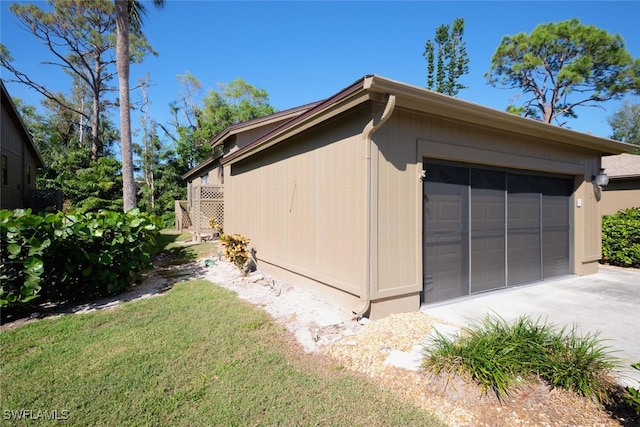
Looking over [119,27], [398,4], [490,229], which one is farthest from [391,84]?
[119,27]

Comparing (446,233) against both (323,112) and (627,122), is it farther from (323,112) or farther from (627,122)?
(627,122)

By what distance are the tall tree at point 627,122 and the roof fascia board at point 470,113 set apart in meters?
33.3

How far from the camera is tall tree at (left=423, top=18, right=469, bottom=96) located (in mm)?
20766

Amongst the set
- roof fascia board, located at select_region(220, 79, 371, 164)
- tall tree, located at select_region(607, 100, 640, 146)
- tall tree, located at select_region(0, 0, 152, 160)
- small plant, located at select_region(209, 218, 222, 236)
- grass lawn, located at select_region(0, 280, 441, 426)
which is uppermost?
tall tree, located at select_region(0, 0, 152, 160)

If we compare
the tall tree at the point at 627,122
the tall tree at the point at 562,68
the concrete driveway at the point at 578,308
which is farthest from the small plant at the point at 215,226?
the tall tree at the point at 627,122

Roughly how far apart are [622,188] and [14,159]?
21566mm

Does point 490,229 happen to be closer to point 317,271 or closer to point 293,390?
point 317,271

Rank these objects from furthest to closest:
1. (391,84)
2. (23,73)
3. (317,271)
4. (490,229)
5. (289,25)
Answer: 1. (23,73)
2. (289,25)
3. (490,229)
4. (317,271)
5. (391,84)

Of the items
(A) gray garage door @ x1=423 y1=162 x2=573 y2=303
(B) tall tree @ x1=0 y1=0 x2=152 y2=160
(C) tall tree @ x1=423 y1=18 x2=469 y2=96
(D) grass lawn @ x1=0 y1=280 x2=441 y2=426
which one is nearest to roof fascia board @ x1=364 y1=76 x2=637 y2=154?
(A) gray garage door @ x1=423 y1=162 x2=573 y2=303

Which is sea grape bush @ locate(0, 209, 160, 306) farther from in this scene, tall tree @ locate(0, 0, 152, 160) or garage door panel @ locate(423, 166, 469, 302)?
tall tree @ locate(0, 0, 152, 160)

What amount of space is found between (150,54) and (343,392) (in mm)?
A: 24918

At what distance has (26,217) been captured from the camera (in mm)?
3771

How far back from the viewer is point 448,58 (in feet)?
69.3

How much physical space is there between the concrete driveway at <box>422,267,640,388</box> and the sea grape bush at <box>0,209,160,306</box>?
4.83 meters
